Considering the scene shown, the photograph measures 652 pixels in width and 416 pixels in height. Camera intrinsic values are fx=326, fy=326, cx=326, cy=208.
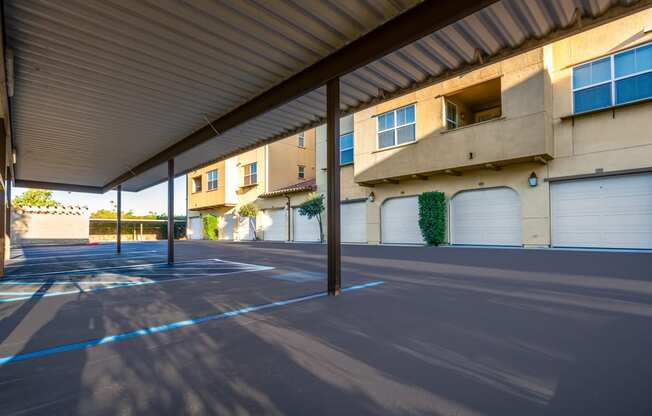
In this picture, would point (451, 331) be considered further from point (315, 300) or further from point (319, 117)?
point (319, 117)

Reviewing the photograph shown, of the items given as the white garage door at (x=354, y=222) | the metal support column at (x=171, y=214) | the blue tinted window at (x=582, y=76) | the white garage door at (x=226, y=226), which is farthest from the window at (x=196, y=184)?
the blue tinted window at (x=582, y=76)

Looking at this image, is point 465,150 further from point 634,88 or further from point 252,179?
point 252,179

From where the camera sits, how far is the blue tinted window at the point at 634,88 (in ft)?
29.0

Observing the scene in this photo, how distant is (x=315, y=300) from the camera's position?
13.2 feet

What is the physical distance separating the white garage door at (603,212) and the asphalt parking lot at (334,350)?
5699 mm

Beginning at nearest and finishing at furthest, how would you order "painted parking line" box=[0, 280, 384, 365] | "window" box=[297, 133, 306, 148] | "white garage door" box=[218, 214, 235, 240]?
"painted parking line" box=[0, 280, 384, 365], "window" box=[297, 133, 306, 148], "white garage door" box=[218, 214, 235, 240]

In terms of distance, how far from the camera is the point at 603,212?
Result: 31.0 feet

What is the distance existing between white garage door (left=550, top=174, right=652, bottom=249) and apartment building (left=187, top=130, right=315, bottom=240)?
15.1 meters

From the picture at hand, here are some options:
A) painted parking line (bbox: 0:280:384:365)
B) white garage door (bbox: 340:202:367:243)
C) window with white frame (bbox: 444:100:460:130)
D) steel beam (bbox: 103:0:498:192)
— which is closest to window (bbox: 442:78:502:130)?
window with white frame (bbox: 444:100:460:130)

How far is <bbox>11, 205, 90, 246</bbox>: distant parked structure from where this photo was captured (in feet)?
65.0

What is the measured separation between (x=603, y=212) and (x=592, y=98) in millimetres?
3393

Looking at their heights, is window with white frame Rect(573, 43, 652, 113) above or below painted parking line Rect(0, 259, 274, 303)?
above

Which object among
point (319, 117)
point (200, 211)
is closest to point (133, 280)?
point (319, 117)

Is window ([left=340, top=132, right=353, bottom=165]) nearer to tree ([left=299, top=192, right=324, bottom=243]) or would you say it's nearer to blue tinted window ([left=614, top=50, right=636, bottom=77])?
tree ([left=299, top=192, right=324, bottom=243])
